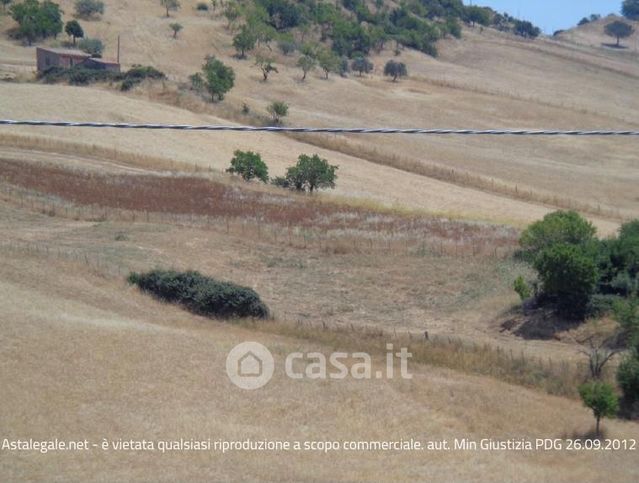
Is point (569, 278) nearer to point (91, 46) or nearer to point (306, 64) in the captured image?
point (91, 46)

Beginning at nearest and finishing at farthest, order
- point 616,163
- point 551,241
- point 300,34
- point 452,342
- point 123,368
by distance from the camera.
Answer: point 123,368 < point 452,342 < point 551,241 < point 616,163 < point 300,34

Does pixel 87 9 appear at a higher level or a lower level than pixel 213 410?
higher

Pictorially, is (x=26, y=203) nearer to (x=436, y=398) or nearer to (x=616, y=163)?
(x=436, y=398)

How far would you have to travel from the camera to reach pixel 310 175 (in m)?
53.5

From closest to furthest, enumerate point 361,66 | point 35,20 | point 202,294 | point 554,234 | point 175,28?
point 202,294, point 554,234, point 35,20, point 175,28, point 361,66

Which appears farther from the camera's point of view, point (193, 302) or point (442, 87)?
point (442, 87)

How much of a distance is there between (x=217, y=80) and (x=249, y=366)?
195 ft

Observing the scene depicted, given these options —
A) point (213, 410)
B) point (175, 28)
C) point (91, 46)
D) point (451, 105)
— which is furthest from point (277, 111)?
point (213, 410)

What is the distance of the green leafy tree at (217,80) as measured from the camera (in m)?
76.1

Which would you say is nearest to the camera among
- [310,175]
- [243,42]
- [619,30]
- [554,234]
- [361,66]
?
[554,234]

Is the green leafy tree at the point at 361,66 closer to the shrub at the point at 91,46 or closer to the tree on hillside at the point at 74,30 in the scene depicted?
the shrub at the point at 91,46

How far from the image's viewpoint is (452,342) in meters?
22.9

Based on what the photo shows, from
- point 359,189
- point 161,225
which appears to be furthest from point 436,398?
point 359,189

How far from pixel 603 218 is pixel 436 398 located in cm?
4068
